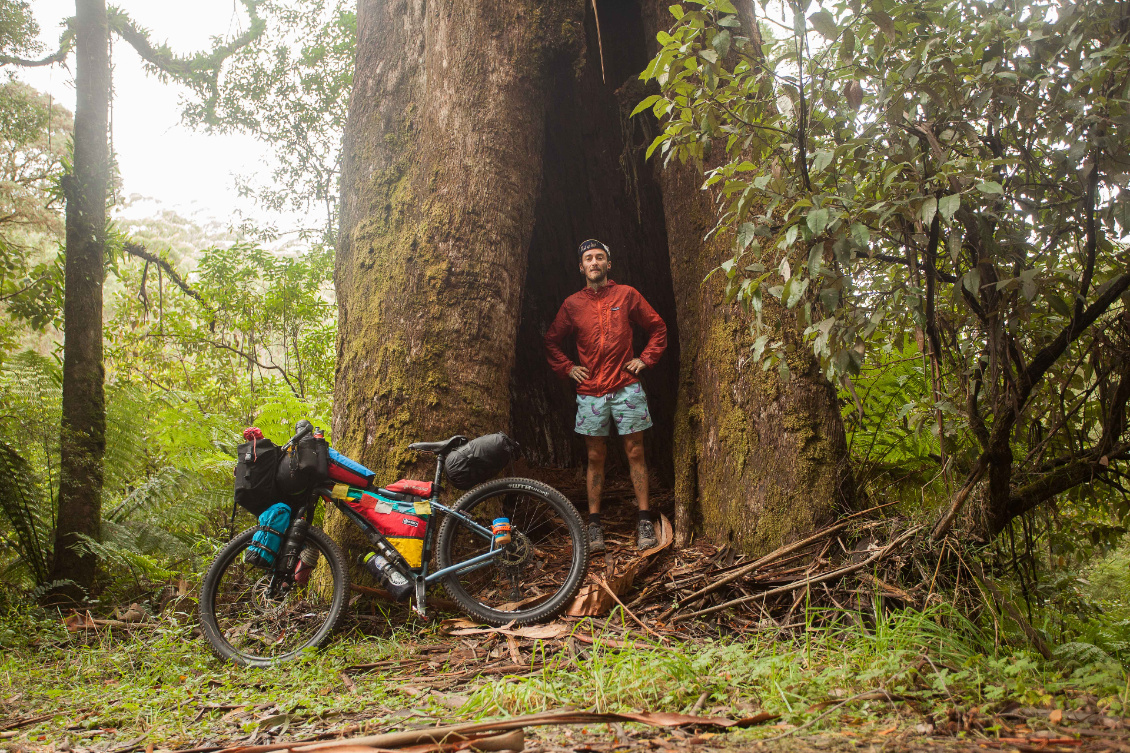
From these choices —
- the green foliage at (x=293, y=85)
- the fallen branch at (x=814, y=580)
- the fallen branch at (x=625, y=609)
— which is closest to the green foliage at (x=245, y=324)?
the green foliage at (x=293, y=85)

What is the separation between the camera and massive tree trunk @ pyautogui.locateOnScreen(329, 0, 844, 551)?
159 inches

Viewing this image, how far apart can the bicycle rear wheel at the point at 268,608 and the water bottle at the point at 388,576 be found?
150 mm

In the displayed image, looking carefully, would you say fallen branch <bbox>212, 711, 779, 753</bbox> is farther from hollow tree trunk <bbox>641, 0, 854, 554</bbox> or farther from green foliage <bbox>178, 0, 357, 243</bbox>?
green foliage <bbox>178, 0, 357, 243</bbox>

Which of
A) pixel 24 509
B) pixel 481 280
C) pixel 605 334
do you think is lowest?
pixel 24 509

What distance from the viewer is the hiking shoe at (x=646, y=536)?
14.5ft

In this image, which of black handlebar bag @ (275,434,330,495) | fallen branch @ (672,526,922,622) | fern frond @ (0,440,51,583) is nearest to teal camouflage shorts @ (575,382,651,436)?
fallen branch @ (672,526,922,622)

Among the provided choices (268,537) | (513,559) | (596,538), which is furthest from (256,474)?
(596,538)

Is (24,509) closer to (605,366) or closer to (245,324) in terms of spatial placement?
(605,366)

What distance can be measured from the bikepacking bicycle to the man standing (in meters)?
0.86

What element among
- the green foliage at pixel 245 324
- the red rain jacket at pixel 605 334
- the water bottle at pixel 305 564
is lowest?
the water bottle at pixel 305 564

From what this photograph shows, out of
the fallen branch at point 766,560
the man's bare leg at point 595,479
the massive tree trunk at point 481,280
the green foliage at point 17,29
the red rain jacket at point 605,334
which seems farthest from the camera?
the green foliage at point 17,29

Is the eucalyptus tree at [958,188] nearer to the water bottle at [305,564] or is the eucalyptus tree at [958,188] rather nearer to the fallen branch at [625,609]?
the fallen branch at [625,609]

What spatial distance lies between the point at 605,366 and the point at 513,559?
161 cm

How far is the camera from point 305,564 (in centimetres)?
382
